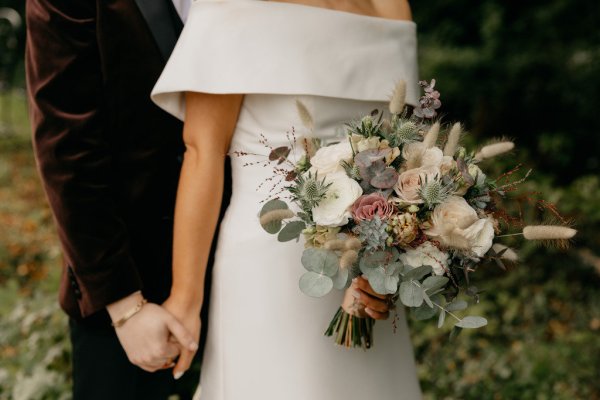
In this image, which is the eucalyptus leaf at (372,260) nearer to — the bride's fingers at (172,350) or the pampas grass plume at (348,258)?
the pampas grass plume at (348,258)

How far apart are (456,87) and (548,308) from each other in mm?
3216

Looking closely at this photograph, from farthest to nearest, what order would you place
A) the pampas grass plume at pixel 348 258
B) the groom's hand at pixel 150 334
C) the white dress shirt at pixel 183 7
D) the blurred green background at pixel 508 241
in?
the blurred green background at pixel 508 241 < the white dress shirt at pixel 183 7 < the groom's hand at pixel 150 334 < the pampas grass plume at pixel 348 258

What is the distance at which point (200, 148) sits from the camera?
1954mm

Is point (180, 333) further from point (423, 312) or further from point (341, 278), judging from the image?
point (423, 312)

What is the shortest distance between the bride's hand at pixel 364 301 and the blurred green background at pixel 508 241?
0.79 meters

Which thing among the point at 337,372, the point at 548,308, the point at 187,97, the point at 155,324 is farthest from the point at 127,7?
the point at 548,308

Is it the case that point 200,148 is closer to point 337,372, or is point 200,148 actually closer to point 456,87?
point 337,372

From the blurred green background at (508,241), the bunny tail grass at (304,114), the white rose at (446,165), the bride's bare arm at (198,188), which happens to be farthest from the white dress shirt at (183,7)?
the blurred green background at (508,241)

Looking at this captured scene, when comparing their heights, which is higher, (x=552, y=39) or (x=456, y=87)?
(x=552, y=39)

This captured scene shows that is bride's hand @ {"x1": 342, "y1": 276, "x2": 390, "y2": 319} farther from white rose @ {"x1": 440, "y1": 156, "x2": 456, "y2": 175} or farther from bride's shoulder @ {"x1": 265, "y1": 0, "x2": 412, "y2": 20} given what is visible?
bride's shoulder @ {"x1": 265, "y1": 0, "x2": 412, "y2": 20}

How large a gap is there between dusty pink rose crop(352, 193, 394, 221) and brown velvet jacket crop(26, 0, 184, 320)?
0.72m

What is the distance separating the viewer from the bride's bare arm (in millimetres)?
1958

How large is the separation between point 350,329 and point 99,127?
35.0 inches

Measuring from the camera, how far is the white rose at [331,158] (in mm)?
1753
